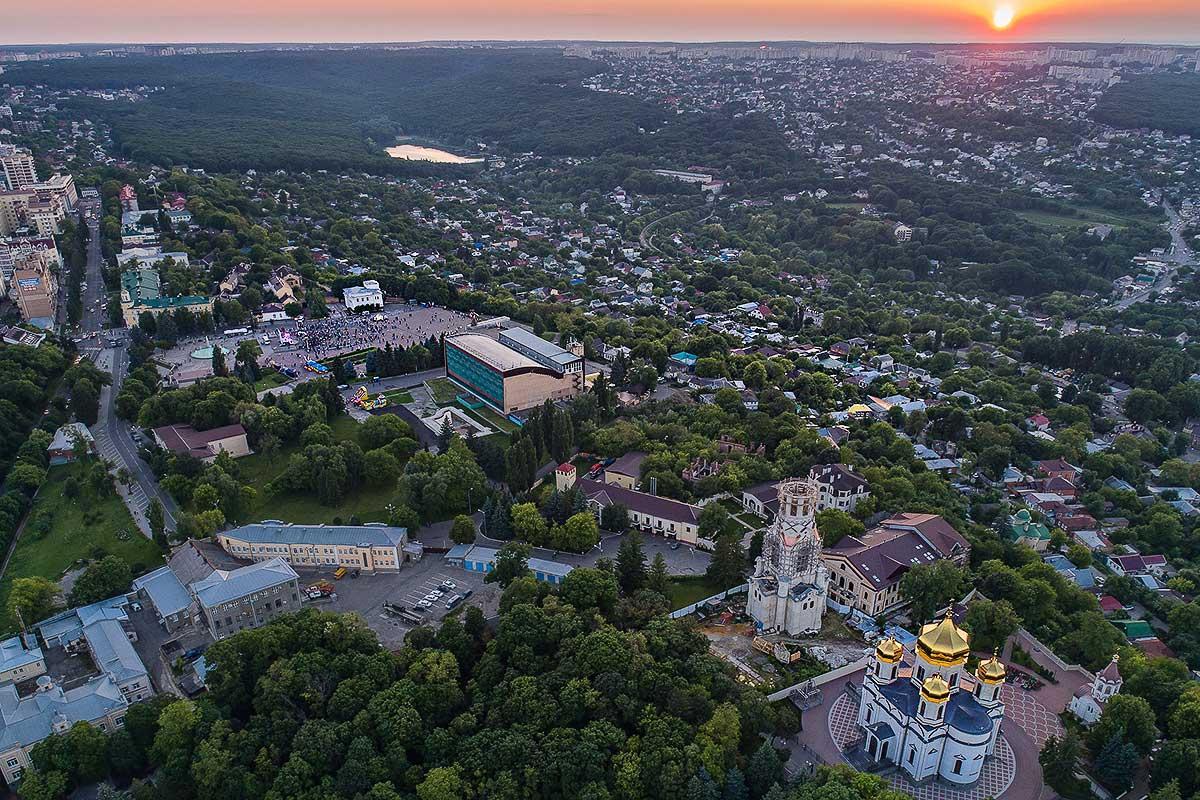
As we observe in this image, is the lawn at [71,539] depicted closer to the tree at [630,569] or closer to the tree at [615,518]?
the tree at [615,518]

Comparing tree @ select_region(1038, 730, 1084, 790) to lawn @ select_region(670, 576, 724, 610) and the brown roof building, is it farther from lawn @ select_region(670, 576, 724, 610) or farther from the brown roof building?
the brown roof building

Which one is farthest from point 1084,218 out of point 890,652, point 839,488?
point 890,652

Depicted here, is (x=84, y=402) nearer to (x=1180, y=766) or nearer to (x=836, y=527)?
(x=836, y=527)

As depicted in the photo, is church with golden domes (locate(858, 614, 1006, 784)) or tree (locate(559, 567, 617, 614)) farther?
tree (locate(559, 567, 617, 614))

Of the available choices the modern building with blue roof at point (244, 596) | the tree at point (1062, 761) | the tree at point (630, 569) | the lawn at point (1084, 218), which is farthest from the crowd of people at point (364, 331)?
the lawn at point (1084, 218)

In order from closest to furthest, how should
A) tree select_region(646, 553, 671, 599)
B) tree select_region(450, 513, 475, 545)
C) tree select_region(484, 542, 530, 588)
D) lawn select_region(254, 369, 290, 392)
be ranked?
tree select_region(646, 553, 671, 599), tree select_region(484, 542, 530, 588), tree select_region(450, 513, 475, 545), lawn select_region(254, 369, 290, 392)

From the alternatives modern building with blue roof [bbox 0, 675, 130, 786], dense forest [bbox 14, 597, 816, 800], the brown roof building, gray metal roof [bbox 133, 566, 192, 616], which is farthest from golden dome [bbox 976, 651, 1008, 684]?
the brown roof building
